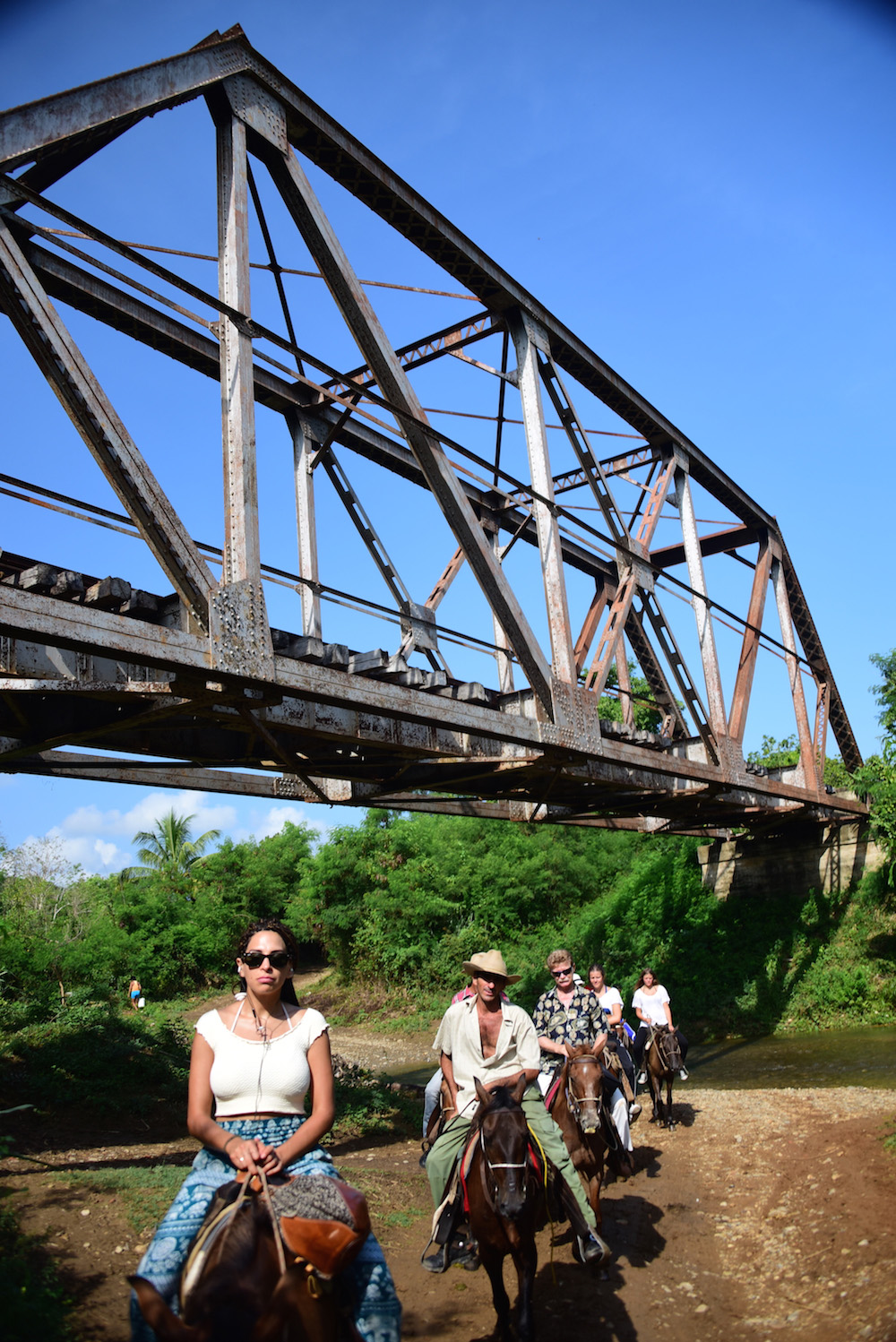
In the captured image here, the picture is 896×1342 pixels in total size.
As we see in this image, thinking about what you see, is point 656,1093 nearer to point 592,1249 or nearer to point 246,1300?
point 592,1249

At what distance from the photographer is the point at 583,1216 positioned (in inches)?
225

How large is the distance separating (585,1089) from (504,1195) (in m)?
2.16

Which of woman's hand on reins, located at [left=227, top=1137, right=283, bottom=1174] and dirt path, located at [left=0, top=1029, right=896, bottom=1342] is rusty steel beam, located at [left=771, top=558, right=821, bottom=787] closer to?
dirt path, located at [left=0, top=1029, right=896, bottom=1342]

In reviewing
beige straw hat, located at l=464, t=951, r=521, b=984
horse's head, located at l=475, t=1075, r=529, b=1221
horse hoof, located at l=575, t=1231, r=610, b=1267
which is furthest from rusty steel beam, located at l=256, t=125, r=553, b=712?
horse hoof, located at l=575, t=1231, r=610, b=1267

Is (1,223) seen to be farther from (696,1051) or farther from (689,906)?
(689,906)

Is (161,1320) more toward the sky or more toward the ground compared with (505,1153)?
more toward the sky

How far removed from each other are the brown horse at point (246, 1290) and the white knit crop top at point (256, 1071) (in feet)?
1.21

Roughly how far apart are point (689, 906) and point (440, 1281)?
811 inches

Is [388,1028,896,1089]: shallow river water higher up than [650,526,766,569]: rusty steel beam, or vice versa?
[650,526,766,569]: rusty steel beam

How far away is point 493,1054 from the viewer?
19.5ft

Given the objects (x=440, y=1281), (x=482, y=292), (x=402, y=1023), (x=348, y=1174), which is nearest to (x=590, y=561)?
(x=482, y=292)

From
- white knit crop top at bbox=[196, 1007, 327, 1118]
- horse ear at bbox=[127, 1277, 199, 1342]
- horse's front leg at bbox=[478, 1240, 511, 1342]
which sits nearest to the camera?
horse ear at bbox=[127, 1277, 199, 1342]

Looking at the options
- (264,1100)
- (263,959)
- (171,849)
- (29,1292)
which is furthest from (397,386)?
(171,849)

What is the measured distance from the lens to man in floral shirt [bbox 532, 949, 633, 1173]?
24.7ft
